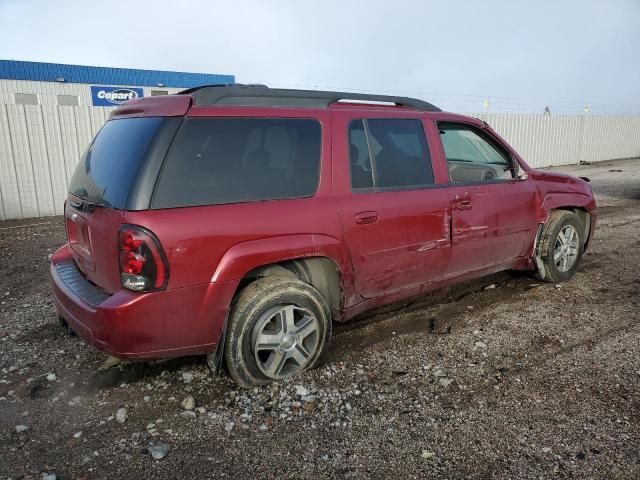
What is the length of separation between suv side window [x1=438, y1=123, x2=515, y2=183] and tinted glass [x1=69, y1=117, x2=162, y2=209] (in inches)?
96.9

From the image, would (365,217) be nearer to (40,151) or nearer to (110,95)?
(40,151)

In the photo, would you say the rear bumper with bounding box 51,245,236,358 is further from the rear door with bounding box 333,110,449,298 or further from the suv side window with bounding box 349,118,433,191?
the suv side window with bounding box 349,118,433,191

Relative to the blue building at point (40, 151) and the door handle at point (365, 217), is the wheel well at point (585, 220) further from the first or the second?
the blue building at point (40, 151)

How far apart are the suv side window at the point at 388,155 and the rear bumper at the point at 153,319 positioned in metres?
1.32

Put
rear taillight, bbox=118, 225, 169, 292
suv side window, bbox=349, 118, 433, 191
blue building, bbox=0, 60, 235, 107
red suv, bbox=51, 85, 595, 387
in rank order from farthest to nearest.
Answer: blue building, bbox=0, 60, 235, 107 < suv side window, bbox=349, 118, 433, 191 < red suv, bbox=51, 85, 595, 387 < rear taillight, bbox=118, 225, 169, 292

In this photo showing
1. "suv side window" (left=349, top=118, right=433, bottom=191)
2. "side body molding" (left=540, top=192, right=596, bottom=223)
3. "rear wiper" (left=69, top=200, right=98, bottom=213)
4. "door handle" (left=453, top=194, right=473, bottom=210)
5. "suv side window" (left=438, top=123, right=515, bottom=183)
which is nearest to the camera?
"rear wiper" (left=69, top=200, right=98, bottom=213)

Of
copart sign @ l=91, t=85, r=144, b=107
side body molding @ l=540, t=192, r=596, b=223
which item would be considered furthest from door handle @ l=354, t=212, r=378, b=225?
copart sign @ l=91, t=85, r=144, b=107

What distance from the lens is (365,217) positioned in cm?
353

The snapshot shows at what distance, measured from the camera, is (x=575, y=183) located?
5.36 meters

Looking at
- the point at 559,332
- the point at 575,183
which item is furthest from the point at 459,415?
the point at 575,183

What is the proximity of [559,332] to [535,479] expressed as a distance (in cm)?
199

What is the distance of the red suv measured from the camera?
282 cm

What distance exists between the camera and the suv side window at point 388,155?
143 inches

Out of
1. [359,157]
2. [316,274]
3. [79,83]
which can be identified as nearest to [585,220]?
[359,157]
